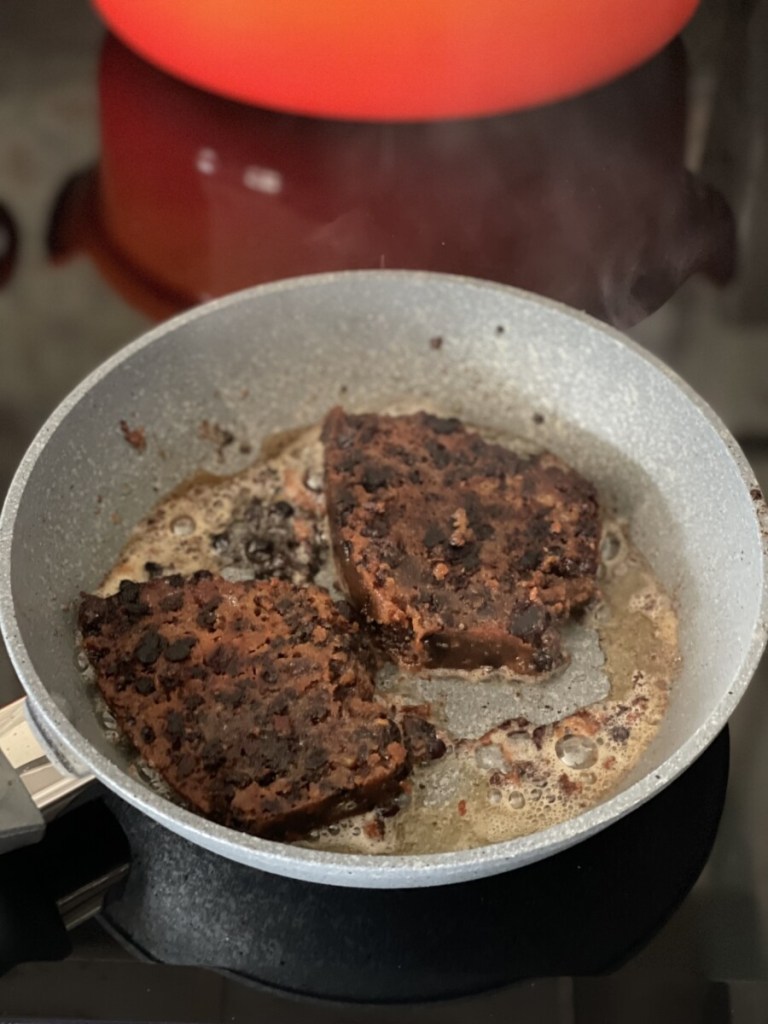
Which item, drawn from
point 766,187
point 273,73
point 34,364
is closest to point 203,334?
point 34,364

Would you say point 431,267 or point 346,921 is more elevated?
point 431,267

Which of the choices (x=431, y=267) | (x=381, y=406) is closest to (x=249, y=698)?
(x=381, y=406)

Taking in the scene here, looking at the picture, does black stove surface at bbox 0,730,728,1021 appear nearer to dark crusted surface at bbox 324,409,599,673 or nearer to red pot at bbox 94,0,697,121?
dark crusted surface at bbox 324,409,599,673

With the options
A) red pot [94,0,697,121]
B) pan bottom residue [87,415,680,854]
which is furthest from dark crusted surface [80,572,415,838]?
red pot [94,0,697,121]

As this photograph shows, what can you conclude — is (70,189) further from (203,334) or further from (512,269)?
(512,269)

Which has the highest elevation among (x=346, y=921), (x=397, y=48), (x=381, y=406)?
(x=397, y=48)

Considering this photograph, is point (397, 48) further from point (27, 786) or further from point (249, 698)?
point (27, 786)
